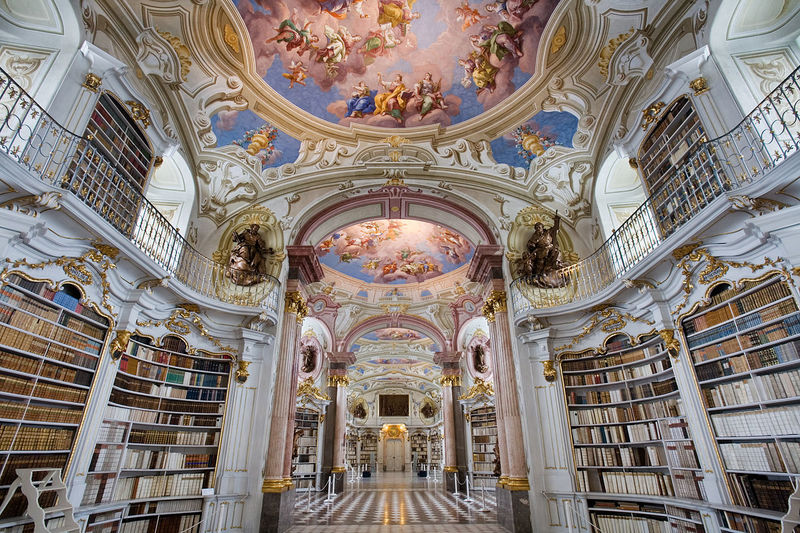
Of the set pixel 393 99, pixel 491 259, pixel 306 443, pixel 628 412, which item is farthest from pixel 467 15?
pixel 306 443

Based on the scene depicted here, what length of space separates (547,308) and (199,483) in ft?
23.8

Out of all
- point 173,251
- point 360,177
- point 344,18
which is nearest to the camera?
point 344,18

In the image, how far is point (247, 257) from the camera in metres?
9.25

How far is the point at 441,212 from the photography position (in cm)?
1108

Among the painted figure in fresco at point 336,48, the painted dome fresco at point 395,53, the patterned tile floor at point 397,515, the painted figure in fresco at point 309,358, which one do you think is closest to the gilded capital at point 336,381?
the painted figure in fresco at point 309,358

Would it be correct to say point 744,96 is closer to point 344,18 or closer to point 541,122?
point 541,122

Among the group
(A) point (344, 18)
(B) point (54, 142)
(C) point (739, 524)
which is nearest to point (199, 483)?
(B) point (54, 142)

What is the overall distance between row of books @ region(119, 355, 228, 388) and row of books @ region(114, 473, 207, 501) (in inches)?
60.4

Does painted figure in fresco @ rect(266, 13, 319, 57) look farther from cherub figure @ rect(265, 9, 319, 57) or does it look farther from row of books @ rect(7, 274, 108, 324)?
row of books @ rect(7, 274, 108, 324)

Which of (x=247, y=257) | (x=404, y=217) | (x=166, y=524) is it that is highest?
(x=404, y=217)

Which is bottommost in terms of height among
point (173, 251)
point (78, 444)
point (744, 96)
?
point (78, 444)

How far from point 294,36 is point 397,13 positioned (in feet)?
6.24

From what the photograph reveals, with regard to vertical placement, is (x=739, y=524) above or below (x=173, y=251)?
below

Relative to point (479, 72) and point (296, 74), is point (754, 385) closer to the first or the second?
point (479, 72)
